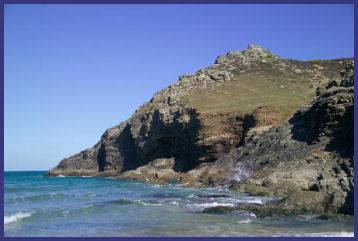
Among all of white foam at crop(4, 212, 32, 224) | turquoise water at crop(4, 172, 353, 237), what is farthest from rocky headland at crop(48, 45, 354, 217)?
white foam at crop(4, 212, 32, 224)

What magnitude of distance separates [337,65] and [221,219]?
3793 inches

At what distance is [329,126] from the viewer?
Answer: 146 ft

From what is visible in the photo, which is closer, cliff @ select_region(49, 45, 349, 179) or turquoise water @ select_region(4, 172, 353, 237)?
turquoise water @ select_region(4, 172, 353, 237)

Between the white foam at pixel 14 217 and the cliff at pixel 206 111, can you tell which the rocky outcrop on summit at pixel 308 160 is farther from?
the cliff at pixel 206 111

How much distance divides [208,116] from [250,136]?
11.7m

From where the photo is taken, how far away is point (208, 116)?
73625mm

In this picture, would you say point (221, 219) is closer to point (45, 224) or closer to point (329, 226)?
point (329, 226)

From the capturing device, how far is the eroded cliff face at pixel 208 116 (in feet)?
233

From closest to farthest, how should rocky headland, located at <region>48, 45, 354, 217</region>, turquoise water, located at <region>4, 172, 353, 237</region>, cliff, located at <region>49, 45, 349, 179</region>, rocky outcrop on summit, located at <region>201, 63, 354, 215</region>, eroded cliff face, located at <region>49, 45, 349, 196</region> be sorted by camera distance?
turquoise water, located at <region>4, 172, 353, 237</region>, rocky outcrop on summit, located at <region>201, 63, 354, 215</region>, rocky headland, located at <region>48, 45, 354, 217</region>, eroded cliff face, located at <region>49, 45, 349, 196</region>, cliff, located at <region>49, 45, 349, 179</region>

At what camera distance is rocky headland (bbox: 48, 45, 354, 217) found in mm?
35406

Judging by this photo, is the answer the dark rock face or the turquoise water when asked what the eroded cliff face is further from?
the turquoise water

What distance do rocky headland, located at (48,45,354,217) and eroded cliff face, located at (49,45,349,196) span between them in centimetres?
19

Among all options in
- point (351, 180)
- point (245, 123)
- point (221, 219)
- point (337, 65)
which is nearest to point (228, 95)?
point (245, 123)

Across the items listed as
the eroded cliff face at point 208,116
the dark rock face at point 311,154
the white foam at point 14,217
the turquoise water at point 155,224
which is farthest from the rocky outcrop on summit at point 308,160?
the white foam at point 14,217
